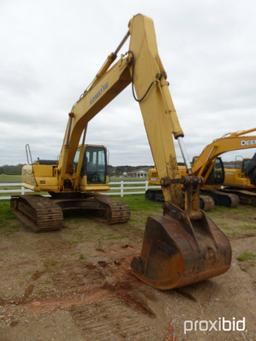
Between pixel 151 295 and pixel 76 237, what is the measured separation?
138 inches

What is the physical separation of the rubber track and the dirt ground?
1.17 meters

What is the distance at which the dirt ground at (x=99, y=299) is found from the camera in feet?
10.3

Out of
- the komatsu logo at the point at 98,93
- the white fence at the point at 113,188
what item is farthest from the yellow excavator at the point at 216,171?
the komatsu logo at the point at 98,93

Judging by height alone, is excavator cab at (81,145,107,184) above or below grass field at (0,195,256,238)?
above

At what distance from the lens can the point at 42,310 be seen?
140 inches

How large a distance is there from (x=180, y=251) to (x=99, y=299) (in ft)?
4.13

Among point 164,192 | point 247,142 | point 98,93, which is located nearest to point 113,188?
point 247,142

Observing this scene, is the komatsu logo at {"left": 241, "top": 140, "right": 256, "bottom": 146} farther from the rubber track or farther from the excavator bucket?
the excavator bucket

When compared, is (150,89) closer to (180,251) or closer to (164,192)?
(164,192)

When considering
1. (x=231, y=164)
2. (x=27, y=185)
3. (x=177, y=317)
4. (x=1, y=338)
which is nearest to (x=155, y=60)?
(x=177, y=317)

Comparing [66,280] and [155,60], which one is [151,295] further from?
[155,60]

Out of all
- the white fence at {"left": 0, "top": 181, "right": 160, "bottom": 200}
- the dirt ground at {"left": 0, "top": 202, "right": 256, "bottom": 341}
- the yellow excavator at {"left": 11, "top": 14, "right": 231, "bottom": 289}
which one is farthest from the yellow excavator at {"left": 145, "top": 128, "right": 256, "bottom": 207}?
the dirt ground at {"left": 0, "top": 202, "right": 256, "bottom": 341}

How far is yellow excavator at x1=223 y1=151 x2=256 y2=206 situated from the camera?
44.7ft

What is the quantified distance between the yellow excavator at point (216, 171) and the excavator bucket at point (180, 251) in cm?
639
